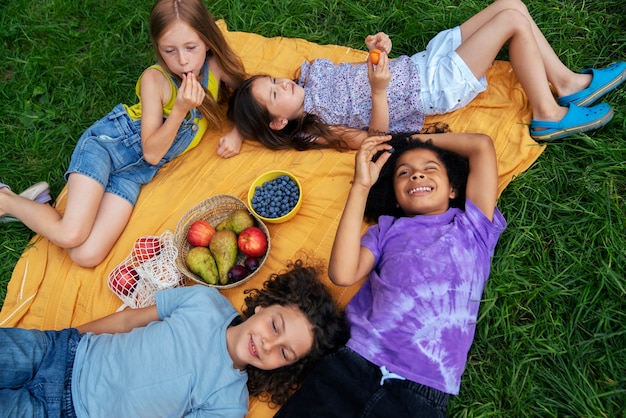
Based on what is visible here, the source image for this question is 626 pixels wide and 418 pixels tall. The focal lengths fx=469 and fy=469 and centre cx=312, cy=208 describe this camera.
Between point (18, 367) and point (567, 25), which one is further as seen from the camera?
point (567, 25)

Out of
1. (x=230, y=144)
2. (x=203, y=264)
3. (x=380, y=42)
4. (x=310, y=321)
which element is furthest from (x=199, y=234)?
(x=380, y=42)

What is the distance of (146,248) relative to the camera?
116 inches

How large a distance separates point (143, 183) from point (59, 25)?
71.9 inches

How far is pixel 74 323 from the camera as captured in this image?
301 centimetres

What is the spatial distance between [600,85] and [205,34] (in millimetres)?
2590

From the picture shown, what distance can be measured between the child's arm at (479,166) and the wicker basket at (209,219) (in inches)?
49.8

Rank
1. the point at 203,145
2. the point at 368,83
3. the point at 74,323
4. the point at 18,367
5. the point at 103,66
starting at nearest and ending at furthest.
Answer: the point at 18,367 < the point at 74,323 < the point at 368,83 < the point at 203,145 < the point at 103,66

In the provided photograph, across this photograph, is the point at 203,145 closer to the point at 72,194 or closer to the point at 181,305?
the point at 72,194

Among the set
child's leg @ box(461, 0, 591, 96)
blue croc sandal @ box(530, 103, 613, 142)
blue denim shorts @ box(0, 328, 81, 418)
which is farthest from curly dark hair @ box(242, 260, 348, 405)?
child's leg @ box(461, 0, 591, 96)

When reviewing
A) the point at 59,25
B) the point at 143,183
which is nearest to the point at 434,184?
the point at 143,183

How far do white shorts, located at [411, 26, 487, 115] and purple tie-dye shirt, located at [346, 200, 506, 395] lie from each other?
851 mm

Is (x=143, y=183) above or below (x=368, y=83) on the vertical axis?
below

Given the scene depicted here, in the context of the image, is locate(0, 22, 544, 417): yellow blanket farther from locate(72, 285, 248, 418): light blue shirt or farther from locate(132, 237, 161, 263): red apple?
locate(72, 285, 248, 418): light blue shirt

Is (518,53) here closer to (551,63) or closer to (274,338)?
(551,63)
